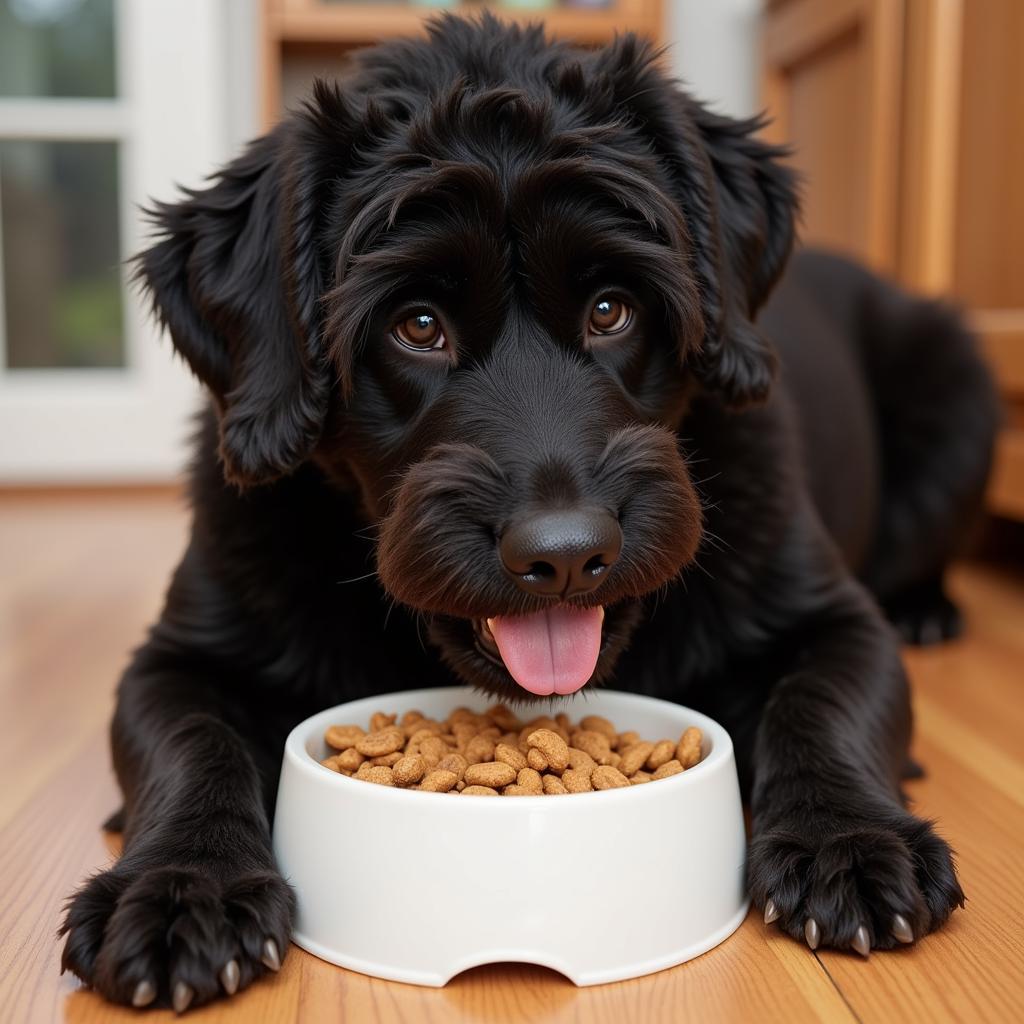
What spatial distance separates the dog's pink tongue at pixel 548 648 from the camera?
1.54m

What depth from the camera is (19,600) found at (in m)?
3.61

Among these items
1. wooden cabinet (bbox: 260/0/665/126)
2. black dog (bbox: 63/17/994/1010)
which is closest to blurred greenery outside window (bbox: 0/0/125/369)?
wooden cabinet (bbox: 260/0/665/126)


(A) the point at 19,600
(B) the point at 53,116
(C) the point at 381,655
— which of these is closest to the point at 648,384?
(C) the point at 381,655

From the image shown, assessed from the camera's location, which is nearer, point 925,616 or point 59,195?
point 925,616

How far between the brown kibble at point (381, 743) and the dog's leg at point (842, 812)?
437 mm

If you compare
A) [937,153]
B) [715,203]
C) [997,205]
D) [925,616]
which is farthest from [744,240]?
[937,153]

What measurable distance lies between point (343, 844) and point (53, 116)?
5346 mm

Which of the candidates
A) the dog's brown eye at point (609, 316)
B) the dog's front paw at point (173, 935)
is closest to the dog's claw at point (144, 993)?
the dog's front paw at point (173, 935)

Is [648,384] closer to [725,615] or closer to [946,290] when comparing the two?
[725,615]

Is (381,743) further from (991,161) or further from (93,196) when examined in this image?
(93,196)

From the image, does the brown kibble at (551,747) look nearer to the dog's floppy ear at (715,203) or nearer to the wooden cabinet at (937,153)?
the dog's floppy ear at (715,203)

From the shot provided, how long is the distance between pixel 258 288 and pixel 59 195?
185 inches

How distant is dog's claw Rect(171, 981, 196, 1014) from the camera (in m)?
1.25

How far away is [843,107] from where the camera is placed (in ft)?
16.6
